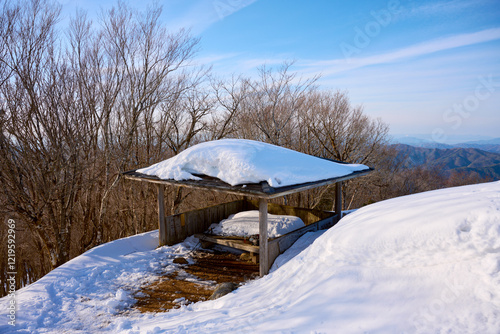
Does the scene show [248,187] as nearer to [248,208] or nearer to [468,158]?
[248,208]

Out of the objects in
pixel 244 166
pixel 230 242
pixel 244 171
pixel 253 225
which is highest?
pixel 244 166

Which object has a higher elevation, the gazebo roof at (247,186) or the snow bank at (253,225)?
the gazebo roof at (247,186)

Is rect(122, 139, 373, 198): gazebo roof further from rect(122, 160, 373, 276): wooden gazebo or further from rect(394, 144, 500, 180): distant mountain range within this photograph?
rect(394, 144, 500, 180): distant mountain range

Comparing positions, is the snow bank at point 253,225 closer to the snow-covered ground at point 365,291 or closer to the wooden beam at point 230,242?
the wooden beam at point 230,242

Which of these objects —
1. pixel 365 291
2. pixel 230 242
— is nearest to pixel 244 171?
pixel 230 242

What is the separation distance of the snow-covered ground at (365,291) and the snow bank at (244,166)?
192cm

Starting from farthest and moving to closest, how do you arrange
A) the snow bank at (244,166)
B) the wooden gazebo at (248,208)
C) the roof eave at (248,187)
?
the snow bank at (244,166), the wooden gazebo at (248,208), the roof eave at (248,187)

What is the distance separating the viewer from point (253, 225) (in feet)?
27.8

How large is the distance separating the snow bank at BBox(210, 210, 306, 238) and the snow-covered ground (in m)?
2.23

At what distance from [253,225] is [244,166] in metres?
2.65

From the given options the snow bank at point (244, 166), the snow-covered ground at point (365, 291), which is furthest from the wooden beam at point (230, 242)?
the snow bank at point (244, 166)

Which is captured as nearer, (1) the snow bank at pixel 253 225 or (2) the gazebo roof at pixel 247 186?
(2) the gazebo roof at pixel 247 186

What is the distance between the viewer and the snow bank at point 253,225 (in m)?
7.95

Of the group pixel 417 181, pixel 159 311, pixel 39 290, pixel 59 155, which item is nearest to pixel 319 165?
pixel 159 311
